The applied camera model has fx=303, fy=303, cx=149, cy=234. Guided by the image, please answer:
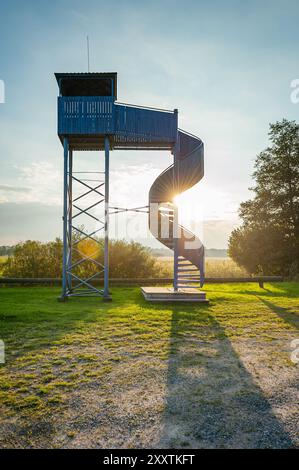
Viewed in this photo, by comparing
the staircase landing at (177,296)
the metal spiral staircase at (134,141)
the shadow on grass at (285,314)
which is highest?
the metal spiral staircase at (134,141)

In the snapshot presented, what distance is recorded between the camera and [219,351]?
5.78 metres

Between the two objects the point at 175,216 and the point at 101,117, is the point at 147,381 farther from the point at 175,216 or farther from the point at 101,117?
the point at 101,117

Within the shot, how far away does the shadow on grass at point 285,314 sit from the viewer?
8406mm

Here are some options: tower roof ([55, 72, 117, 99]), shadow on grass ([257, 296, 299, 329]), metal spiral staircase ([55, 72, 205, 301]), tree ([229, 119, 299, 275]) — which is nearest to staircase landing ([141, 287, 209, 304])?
metal spiral staircase ([55, 72, 205, 301])

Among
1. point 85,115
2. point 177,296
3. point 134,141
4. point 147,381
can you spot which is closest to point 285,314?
point 177,296

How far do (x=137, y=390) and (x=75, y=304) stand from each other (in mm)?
7330

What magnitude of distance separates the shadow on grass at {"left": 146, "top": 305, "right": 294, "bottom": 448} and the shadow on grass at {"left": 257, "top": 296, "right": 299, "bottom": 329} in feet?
10.5

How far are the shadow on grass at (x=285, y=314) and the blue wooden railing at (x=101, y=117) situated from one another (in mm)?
7833

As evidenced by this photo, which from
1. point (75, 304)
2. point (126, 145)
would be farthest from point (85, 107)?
point (75, 304)

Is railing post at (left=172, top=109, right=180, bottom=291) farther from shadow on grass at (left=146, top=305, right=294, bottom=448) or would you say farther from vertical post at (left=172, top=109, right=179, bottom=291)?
shadow on grass at (left=146, top=305, right=294, bottom=448)

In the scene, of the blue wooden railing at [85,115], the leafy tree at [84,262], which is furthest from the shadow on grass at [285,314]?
the leafy tree at [84,262]

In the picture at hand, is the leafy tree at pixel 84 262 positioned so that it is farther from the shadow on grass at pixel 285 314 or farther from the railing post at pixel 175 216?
the shadow on grass at pixel 285 314

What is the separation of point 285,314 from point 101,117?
942 centimetres
